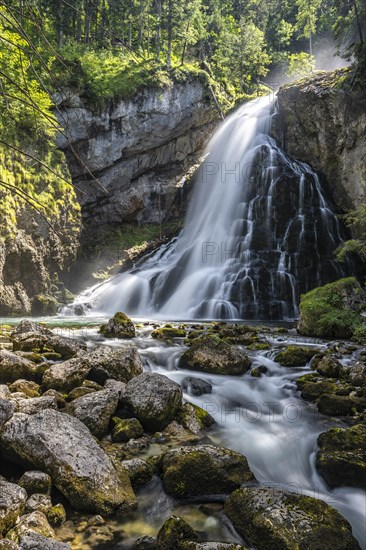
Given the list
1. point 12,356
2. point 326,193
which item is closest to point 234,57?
point 326,193

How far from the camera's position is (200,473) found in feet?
14.3

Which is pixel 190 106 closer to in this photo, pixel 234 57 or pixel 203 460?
pixel 234 57

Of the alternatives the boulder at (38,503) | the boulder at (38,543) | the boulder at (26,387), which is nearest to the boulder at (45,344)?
the boulder at (26,387)

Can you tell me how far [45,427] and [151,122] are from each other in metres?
22.6

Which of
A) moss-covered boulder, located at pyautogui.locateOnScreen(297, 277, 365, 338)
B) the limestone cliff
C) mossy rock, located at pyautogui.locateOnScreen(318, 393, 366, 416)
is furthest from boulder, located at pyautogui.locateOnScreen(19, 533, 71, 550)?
the limestone cliff

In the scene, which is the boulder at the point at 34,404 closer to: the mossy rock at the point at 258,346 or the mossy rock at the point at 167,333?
the mossy rock at the point at 258,346

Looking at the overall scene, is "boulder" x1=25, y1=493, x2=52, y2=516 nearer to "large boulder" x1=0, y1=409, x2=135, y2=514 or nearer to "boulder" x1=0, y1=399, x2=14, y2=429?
"large boulder" x1=0, y1=409, x2=135, y2=514

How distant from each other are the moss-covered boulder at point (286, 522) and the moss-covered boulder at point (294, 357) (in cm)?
533

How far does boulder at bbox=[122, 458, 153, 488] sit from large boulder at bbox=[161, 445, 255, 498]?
0.19 m

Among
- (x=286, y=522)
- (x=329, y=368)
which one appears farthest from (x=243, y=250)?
(x=286, y=522)

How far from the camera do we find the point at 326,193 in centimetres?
2267

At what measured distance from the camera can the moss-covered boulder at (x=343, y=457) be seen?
15.0 ft

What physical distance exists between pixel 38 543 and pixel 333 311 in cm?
1159

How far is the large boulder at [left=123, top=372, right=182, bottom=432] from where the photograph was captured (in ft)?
18.8
